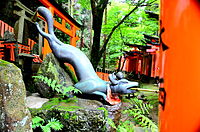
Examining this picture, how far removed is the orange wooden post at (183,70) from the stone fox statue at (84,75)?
10.3ft

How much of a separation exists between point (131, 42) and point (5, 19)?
22.4 ft

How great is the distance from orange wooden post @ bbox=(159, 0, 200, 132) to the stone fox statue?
123 inches

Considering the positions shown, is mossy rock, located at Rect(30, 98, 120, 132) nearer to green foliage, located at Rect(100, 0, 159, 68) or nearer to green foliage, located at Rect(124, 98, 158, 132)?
green foliage, located at Rect(124, 98, 158, 132)

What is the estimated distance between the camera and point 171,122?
0.39m

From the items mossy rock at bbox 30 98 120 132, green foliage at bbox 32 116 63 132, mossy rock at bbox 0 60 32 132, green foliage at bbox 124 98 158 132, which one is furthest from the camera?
mossy rock at bbox 30 98 120 132

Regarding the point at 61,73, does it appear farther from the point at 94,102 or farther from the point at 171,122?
the point at 171,122

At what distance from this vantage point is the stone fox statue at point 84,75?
360 centimetres

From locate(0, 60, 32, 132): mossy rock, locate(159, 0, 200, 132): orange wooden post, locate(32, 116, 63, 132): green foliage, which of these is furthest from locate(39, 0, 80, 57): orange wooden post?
locate(159, 0, 200, 132): orange wooden post

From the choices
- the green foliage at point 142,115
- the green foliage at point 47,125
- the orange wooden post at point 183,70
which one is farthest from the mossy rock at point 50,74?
the orange wooden post at point 183,70

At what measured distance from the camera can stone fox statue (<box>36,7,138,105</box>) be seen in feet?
11.8

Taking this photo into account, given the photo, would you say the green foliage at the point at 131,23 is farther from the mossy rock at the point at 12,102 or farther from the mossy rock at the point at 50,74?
the mossy rock at the point at 12,102

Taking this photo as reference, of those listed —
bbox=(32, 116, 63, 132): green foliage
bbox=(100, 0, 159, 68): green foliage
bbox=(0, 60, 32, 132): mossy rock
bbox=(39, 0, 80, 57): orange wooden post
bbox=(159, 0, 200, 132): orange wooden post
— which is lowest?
bbox=(32, 116, 63, 132): green foliage

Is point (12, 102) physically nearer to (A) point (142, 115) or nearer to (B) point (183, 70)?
(B) point (183, 70)

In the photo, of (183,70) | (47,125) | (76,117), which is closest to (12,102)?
(47,125)
